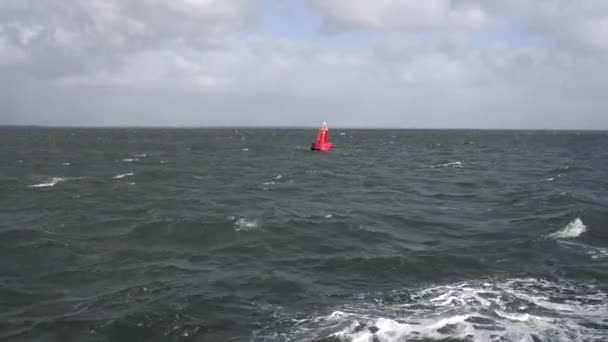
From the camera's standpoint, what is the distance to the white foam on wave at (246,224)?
23.9m

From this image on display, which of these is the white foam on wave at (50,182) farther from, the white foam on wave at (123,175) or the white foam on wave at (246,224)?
the white foam on wave at (246,224)

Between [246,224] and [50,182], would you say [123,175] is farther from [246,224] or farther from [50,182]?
[246,224]

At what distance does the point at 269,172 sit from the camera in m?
48.7

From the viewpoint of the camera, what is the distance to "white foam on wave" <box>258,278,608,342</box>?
1205 centimetres

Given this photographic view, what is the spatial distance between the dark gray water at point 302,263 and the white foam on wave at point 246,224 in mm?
143

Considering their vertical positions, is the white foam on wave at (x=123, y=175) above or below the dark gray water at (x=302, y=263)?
above

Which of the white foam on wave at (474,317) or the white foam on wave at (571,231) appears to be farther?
the white foam on wave at (571,231)

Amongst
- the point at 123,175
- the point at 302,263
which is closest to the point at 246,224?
the point at 302,263

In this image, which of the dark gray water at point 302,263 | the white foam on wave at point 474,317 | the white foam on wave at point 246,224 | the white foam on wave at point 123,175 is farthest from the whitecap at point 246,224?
the white foam on wave at point 123,175

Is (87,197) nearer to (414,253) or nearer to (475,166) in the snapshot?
(414,253)

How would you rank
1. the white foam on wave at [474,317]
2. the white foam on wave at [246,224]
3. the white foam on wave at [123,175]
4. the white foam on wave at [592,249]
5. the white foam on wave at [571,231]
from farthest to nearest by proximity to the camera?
the white foam on wave at [123,175] < the white foam on wave at [246,224] < the white foam on wave at [571,231] < the white foam on wave at [592,249] < the white foam on wave at [474,317]

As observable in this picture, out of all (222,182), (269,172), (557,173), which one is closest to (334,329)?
(222,182)

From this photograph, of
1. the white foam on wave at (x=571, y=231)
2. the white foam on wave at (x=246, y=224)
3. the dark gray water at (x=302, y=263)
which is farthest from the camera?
the white foam on wave at (x=246, y=224)

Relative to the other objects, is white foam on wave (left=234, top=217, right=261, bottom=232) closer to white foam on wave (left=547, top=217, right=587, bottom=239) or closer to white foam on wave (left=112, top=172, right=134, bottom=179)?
white foam on wave (left=547, top=217, right=587, bottom=239)
